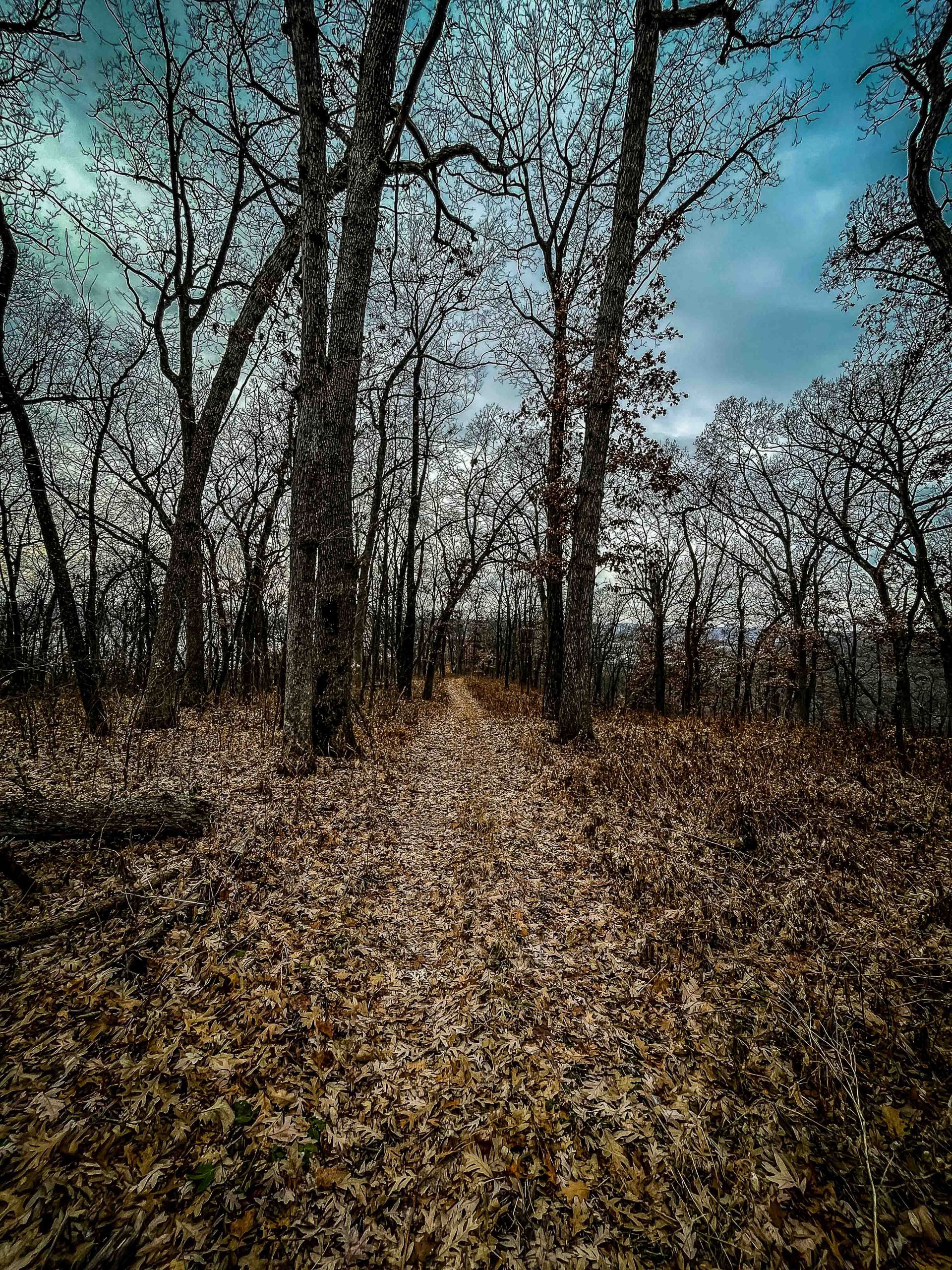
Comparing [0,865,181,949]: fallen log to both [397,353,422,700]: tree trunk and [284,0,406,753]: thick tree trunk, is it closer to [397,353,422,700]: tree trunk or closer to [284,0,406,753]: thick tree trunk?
[284,0,406,753]: thick tree trunk

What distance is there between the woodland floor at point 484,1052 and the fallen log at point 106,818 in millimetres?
217

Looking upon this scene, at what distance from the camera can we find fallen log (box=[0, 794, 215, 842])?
11.3ft

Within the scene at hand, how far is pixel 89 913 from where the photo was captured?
2891mm

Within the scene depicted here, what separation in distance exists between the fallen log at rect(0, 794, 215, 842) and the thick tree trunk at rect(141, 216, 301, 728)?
15.3 ft

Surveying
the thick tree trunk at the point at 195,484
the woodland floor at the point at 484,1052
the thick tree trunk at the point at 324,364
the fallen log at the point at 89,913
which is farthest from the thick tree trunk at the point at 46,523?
the fallen log at the point at 89,913

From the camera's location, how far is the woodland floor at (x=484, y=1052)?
1706mm

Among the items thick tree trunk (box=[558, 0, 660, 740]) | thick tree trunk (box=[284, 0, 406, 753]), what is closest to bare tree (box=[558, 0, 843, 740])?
thick tree trunk (box=[558, 0, 660, 740])

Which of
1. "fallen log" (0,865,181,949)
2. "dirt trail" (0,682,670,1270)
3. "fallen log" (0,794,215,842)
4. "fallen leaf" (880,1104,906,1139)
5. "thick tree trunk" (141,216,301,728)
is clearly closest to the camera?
"dirt trail" (0,682,670,1270)

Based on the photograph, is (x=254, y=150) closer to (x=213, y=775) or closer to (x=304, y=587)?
(x=304, y=587)

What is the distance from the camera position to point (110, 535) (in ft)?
51.4

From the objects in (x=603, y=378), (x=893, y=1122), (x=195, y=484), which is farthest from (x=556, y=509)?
(x=893, y=1122)

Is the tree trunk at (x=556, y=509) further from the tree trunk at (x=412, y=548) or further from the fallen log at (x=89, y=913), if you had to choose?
the fallen log at (x=89, y=913)

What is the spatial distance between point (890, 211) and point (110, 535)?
71.7 feet

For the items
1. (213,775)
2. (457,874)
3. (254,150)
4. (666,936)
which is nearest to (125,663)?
(213,775)
